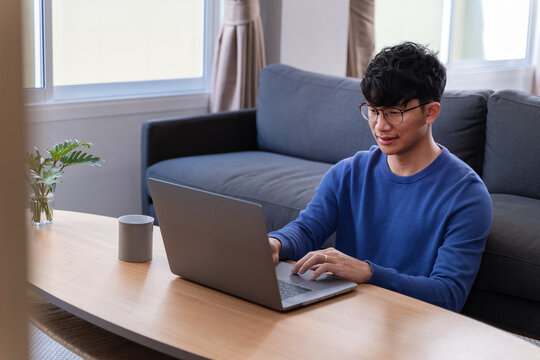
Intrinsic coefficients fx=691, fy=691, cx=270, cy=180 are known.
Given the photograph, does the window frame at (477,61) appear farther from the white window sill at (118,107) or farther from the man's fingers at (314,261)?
the man's fingers at (314,261)

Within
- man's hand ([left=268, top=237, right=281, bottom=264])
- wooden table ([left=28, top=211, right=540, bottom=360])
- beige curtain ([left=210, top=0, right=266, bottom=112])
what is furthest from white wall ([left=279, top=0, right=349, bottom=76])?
wooden table ([left=28, top=211, right=540, bottom=360])

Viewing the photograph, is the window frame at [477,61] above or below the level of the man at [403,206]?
above

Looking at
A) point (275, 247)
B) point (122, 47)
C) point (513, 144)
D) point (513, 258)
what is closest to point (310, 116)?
point (513, 144)

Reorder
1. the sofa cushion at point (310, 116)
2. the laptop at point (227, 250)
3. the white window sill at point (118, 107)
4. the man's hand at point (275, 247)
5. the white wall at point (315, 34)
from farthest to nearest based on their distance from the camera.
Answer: the white wall at point (315, 34) < the white window sill at point (118, 107) < the sofa cushion at point (310, 116) < the man's hand at point (275, 247) < the laptop at point (227, 250)

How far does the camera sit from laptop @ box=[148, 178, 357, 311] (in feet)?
3.87

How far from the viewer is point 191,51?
12.3ft

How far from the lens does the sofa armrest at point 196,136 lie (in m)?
3.01

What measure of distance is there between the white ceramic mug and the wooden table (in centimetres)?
4

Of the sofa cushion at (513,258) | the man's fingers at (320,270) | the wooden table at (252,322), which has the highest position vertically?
the man's fingers at (320,270)

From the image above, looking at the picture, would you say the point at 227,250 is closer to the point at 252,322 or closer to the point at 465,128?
the point at 252,322

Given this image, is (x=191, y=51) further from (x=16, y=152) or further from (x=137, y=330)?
(x=16, y=152)

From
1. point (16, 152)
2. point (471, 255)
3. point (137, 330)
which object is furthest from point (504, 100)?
point (16, 152)

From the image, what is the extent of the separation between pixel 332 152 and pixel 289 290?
174cm

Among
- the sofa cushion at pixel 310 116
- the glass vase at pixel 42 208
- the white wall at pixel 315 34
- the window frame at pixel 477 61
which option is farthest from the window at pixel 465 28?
the glass vase at pixel 42 208
